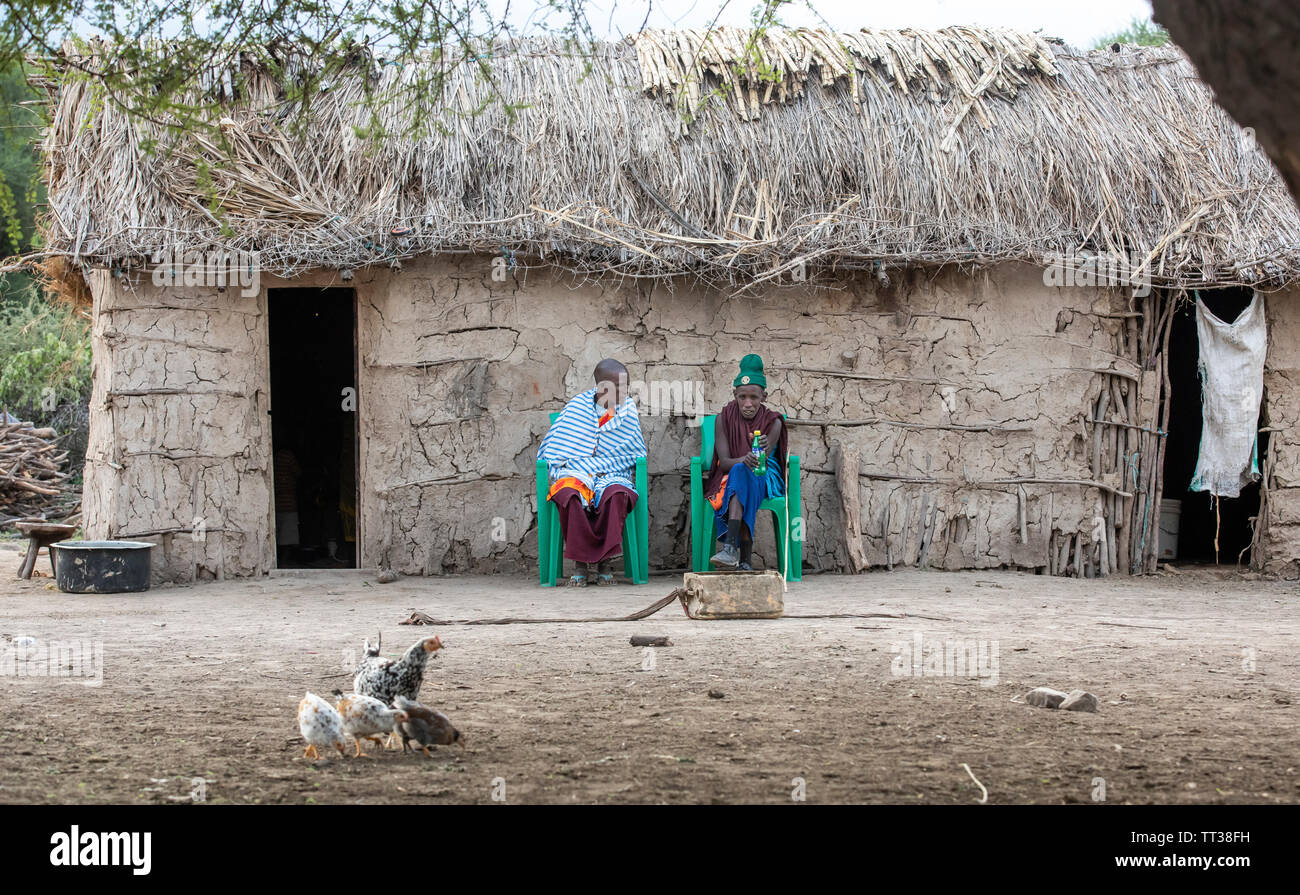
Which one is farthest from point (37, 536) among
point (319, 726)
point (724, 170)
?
point (319, 726)

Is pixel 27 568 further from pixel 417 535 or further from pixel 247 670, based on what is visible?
pixel 247 670

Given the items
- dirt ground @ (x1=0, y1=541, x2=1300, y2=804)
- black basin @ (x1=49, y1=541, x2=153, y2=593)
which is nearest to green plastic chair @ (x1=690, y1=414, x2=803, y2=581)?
dirt ground @ (x1=0, y1=541, x2=1300, y2=804)

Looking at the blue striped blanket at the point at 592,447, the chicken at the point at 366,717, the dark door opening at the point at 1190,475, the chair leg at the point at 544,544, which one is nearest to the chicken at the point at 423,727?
the chicken at the point at 366,717

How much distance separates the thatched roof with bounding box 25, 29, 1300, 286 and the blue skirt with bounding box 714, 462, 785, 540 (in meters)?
1.44

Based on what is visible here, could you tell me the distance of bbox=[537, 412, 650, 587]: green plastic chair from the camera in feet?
27.8

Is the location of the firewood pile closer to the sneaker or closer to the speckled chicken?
the sneaker

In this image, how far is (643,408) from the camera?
9.04 metres

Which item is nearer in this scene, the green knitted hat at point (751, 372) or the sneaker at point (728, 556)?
the sneaker at point (728, 556)

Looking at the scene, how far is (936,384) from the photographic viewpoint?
9219mm

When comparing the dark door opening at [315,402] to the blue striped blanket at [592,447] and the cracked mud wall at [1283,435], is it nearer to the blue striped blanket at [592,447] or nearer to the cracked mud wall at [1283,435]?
the blue striped blanket at [592,447]

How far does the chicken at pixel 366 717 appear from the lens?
3496mm

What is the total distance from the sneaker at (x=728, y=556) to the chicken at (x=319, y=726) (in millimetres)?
4815
